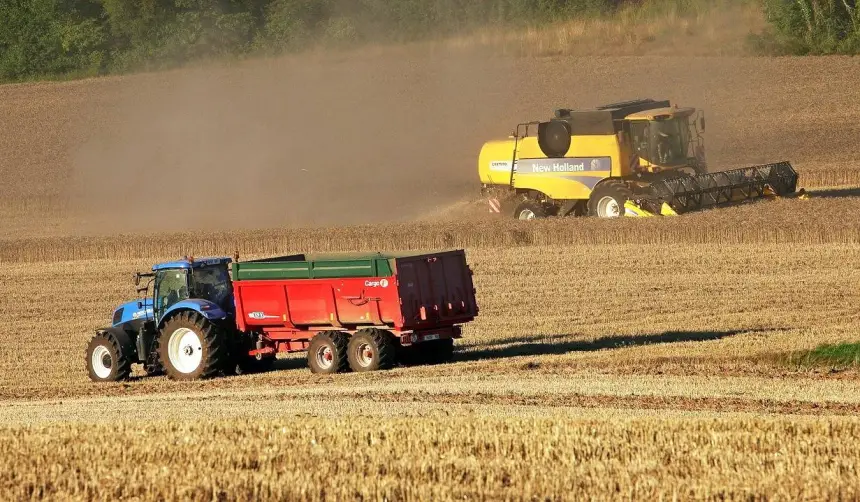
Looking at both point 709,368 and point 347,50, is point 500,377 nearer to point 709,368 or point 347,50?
point 709,368

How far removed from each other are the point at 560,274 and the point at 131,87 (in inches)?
1401

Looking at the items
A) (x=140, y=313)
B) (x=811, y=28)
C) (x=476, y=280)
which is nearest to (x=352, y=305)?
(x=140, y=313)

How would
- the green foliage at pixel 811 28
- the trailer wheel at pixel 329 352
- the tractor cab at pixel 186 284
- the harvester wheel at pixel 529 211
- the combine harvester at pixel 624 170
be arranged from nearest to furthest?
the trailer wheel at pixel 329 352
the tractor cab at pixel 186 284
the combine harvester at pixel 624 170
the harvester wheel at pixel 529 211
the green foliage at pixel 811 28

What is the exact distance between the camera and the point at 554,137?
31.8 metres

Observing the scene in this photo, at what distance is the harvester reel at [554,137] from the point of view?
3153 cm

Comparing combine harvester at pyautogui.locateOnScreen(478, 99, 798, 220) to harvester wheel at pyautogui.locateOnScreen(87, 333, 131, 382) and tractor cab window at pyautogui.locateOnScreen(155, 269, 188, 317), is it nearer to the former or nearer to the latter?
tractor cab window at pyautogui.locateOnScreen(155, 269, 188, 317)

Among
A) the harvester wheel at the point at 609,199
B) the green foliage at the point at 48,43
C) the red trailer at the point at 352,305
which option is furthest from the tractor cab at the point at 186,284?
the green foliage at the point at 48,43

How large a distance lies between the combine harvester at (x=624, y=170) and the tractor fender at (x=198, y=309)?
1366 cm

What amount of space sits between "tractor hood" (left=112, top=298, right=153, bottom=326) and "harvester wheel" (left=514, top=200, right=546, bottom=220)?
14.5 m

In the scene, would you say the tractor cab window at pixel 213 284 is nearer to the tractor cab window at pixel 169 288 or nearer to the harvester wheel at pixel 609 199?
the tractor cab window at pixel 169 288

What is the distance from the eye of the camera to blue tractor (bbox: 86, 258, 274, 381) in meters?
18.2

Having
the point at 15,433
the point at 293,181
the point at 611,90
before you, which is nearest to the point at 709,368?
the point at 15,433

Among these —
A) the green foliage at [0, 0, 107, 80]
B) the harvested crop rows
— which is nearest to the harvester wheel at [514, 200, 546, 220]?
the harvested crop rows

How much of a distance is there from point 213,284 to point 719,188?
14909mm
